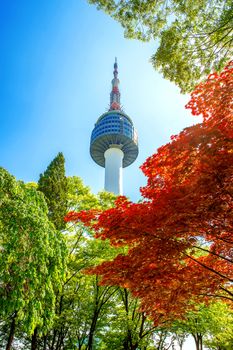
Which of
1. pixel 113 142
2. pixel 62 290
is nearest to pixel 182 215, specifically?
pixel 62 290

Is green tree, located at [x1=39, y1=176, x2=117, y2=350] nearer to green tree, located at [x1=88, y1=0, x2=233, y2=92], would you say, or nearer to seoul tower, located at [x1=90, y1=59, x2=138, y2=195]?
green tree, located at [x1=88, y1=0, x2=233, y2=92]

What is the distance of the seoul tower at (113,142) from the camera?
244 ft

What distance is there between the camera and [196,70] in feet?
28.7

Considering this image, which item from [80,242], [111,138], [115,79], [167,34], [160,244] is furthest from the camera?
[115,79]

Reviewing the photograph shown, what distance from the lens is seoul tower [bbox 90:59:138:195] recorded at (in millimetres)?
74312

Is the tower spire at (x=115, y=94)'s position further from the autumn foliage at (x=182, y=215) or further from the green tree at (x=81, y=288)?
the autumn foliage at (x=182, y=215)

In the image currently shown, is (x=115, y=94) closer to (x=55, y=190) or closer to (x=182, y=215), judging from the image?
(x=55, y=190)

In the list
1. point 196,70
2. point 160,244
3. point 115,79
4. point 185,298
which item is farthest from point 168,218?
point 115,79

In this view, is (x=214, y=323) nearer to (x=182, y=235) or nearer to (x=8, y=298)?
(x=182, y=235)

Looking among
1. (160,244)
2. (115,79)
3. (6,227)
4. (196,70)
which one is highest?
(115,79)

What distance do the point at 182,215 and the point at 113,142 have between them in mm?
70916

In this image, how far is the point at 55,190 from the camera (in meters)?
17.1

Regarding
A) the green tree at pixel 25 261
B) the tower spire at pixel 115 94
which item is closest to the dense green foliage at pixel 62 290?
the green tree at pixel 25 261

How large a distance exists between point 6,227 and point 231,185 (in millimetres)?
5889
